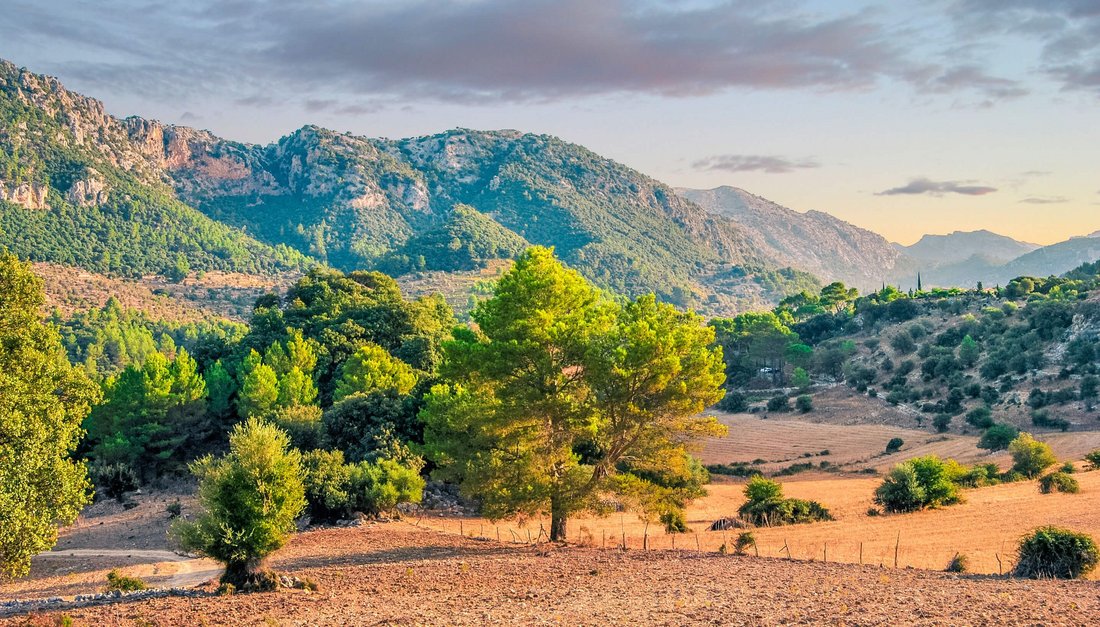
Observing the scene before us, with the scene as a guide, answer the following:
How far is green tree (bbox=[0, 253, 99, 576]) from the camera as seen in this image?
17.5 meters

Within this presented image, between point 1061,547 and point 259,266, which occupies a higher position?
Result: point 259,266

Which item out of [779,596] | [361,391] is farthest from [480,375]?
[361,391]

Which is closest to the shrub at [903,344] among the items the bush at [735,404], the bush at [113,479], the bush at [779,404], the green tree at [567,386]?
the bush at [779,404]

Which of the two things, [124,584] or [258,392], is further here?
[258,392]

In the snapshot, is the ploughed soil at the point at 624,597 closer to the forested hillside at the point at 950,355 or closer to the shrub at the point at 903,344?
the forested hillside at the point at 950,355

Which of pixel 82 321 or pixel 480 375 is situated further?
pixel 82 321

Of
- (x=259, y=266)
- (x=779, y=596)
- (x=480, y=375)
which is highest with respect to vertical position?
(x=259, y=266)

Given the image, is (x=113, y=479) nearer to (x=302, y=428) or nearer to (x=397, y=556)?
(x=302, y=428)

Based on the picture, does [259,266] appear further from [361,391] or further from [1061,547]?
[1061,547]

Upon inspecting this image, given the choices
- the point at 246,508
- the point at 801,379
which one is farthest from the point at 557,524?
the point at 801,379

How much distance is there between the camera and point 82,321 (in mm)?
116438

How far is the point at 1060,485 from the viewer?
32062mm

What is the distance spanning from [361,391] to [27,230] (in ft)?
431

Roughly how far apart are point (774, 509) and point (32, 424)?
2340 centimetres
